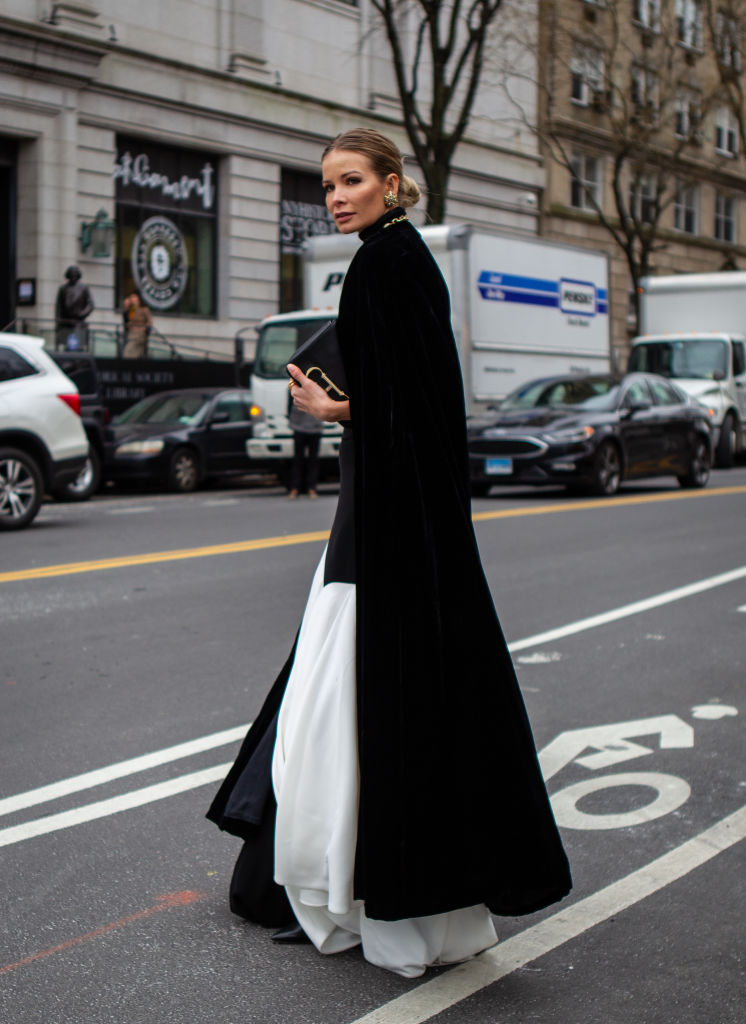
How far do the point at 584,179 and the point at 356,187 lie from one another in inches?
1528

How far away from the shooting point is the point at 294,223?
29.8 m

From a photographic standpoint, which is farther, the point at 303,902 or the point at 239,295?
the point at 239,295

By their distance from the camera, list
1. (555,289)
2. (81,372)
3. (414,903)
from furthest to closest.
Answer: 1. (555,289)
2. (81,372)
3. (414,903)

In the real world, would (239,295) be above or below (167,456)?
above

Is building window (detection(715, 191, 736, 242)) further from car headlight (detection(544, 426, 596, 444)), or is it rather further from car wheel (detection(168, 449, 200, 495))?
car wheel (detection(168, 449, 200, 495))

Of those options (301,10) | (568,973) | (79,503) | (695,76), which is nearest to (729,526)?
(79,503)

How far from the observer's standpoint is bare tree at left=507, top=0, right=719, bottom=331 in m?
34.5

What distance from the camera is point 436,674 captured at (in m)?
3.04

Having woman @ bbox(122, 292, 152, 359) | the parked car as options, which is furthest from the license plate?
woman @ bbox(122, 292, 152, 359)

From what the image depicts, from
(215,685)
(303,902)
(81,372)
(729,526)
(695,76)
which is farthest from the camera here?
(695,76)

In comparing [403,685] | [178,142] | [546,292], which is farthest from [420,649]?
[178,142]

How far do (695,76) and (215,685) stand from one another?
42.3 meters

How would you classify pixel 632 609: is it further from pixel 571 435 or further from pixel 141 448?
pixel 141 448

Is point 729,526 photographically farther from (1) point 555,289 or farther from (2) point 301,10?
(2) point 301,10
